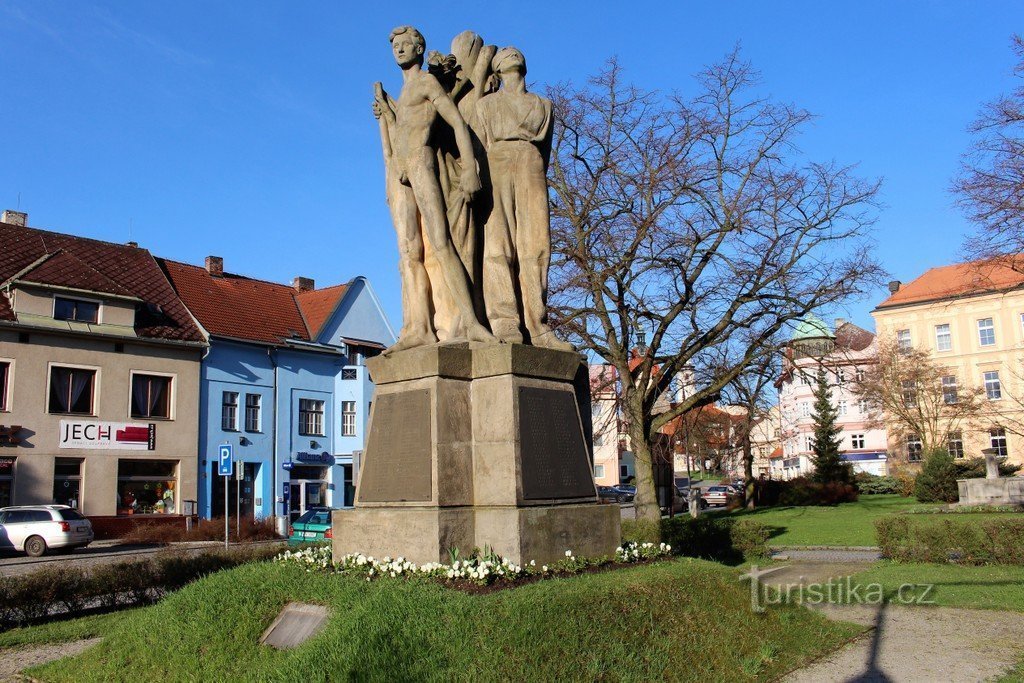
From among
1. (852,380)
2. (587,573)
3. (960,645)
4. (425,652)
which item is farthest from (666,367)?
(425,652)

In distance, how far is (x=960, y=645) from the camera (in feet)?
28.7

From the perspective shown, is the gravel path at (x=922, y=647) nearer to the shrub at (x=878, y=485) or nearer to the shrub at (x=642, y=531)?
the shrub at (x=642, y=531)

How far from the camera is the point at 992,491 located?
3712 cm

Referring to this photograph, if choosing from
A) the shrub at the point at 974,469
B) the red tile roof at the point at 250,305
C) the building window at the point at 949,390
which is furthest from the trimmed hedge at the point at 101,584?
the building window at the point at 949,390

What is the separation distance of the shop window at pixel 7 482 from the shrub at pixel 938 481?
129 ft

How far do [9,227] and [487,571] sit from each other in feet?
109

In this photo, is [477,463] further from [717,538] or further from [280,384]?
[280,384]

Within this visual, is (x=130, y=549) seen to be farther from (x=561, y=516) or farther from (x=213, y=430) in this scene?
(x=561, y=516)

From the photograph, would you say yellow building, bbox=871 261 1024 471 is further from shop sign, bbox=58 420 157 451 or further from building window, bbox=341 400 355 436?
shop sign, bbox=58 420 157 451

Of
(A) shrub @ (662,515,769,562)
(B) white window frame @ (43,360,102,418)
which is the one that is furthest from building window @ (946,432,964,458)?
(B) white window frame @ (43,360,102,418)

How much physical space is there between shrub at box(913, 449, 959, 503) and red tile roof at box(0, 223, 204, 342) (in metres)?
34.5

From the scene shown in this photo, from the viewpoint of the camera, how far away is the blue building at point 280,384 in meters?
36.5

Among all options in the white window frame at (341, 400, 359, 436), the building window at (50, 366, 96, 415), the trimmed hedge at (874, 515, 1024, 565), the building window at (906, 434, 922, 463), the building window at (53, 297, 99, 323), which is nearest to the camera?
the trimmed hedge at (874, 515, 1024, 565)

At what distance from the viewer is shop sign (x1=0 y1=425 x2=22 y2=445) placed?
29.3 m
